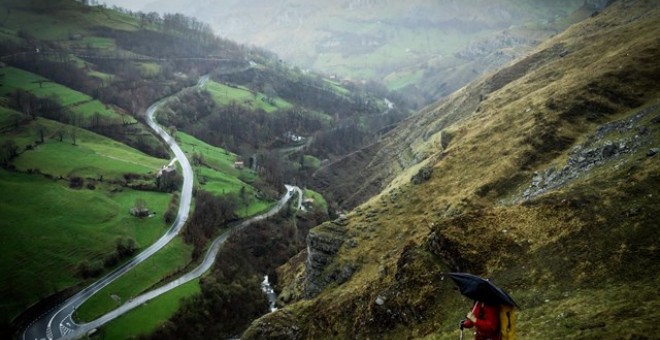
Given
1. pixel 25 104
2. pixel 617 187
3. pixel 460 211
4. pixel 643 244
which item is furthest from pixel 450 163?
pixel 25 104

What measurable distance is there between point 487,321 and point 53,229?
122 m

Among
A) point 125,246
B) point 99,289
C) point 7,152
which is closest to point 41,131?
point 7,152

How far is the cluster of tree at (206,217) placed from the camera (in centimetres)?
12975

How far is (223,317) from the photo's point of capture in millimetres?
101562

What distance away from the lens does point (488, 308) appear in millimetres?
19719

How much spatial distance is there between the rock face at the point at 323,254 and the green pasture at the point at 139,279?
4864 centimetres

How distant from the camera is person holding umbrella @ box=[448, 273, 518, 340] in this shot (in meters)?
18.6

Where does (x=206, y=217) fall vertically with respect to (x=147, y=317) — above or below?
above

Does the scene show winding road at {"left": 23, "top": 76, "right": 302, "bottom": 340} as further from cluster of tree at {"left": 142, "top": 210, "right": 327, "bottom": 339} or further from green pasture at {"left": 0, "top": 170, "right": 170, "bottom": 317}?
cluster of tree at {"left": 142, "top": 210, "right": 327, "bottom": 339}

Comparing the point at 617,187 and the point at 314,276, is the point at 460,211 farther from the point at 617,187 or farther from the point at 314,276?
the point at 314,276

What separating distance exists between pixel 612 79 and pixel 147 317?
10585 centimetres

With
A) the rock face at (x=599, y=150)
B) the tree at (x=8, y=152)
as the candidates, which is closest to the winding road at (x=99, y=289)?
the tree at (x=8, y=152)

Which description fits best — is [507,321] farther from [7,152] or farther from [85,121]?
[85,121]

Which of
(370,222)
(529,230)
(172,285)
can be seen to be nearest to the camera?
(529,230)
